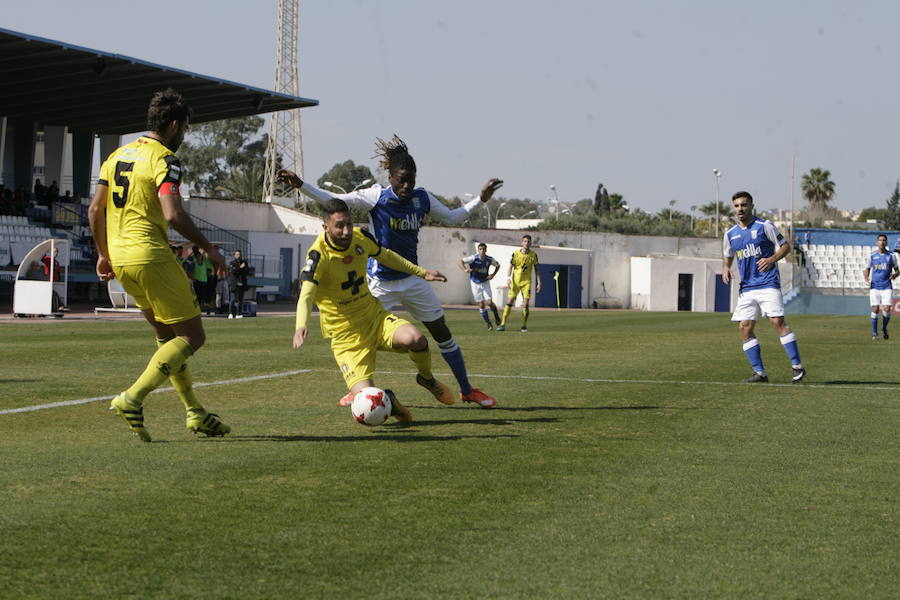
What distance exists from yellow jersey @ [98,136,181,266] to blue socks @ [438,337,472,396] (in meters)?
3.42

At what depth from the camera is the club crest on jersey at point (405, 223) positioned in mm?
9808

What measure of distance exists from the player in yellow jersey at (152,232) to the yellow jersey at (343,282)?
58.5 inches

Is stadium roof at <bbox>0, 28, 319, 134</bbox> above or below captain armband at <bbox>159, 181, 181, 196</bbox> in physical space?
above

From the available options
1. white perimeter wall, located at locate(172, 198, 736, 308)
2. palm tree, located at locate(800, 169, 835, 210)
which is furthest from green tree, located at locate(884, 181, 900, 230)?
white perimeter wall, located at locate(172, 198, 736, 308)

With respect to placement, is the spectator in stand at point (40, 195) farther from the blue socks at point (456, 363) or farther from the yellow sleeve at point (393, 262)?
the yellow sleeve at point (393, 262)

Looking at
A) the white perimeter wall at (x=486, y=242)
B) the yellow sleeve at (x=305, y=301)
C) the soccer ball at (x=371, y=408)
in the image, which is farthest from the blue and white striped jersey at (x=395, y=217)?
the white perimeter wall at (x=486, y=242)

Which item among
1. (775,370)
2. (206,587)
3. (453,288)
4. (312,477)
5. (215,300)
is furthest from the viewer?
(453,288)

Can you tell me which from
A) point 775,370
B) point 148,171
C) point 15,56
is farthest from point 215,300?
point 148,171

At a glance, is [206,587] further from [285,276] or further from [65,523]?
[285,276]

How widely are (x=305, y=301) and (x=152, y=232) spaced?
5.04 ft

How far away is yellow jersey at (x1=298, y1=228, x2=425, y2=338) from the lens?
8352mm

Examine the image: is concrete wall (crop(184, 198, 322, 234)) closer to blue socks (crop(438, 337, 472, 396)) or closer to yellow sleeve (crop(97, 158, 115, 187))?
blue socks (crop(438, 337, 472, 396))

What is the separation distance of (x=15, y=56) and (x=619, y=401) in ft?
98.8

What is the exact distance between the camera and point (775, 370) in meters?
14.6
